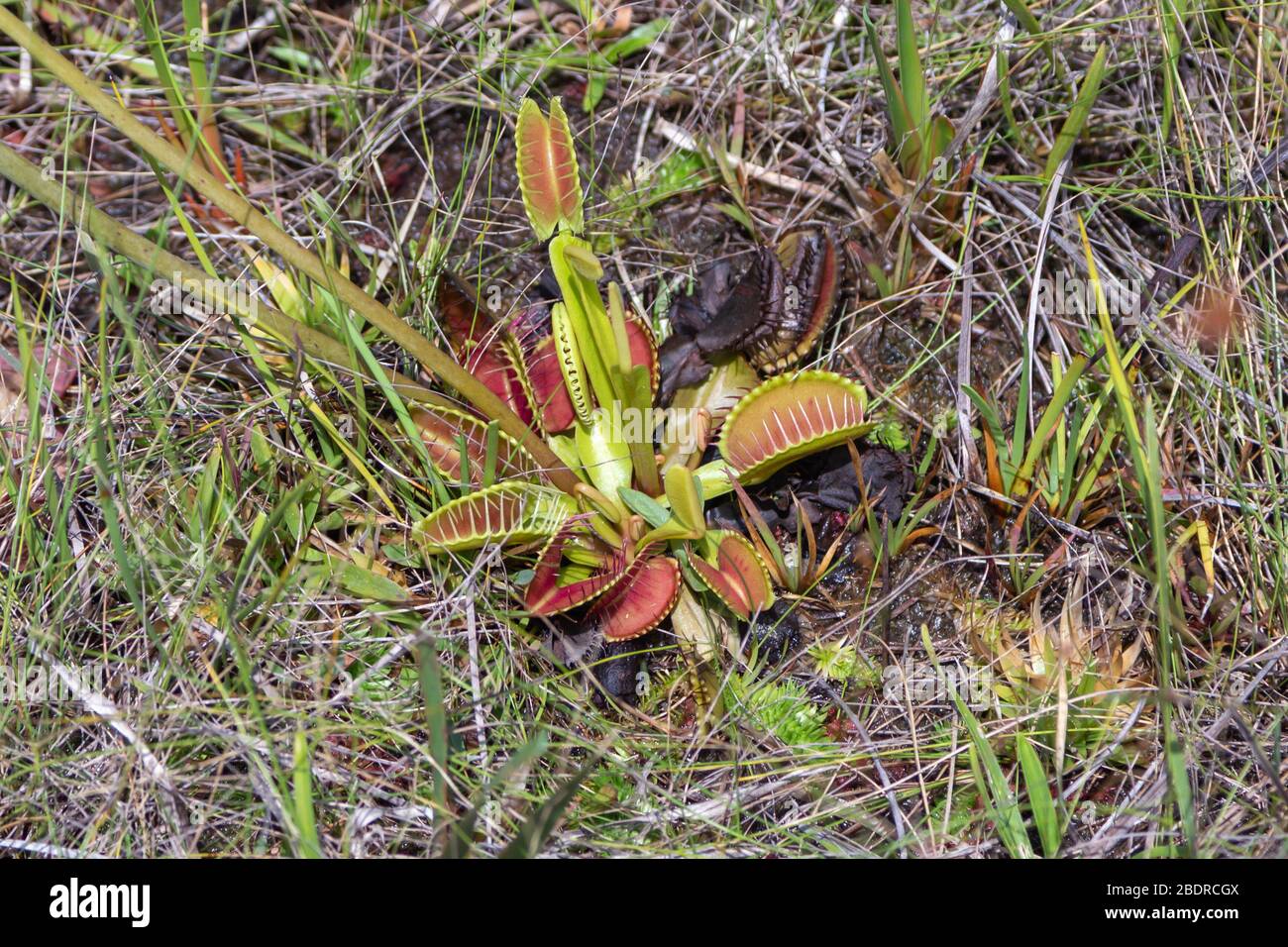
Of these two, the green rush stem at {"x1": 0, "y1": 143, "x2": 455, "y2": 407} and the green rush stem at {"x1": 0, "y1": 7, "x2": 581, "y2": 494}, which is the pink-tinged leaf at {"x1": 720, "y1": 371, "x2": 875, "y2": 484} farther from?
the green rush stem at {"x1": 0, "y1": 143, "x2": 455, "y2": 407}

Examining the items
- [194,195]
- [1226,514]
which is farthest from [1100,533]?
[194,195]

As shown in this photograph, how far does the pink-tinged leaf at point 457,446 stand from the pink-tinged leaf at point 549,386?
155mm

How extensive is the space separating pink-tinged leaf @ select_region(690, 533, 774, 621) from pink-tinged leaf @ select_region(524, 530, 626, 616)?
0.22 metres

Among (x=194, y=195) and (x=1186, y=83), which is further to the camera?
(x=194, y=195)

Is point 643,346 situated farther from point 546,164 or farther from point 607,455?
point 546,164

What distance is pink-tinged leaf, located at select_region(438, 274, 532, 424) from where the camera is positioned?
2.52 m

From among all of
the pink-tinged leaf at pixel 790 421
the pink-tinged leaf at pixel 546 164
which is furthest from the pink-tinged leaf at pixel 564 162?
the pink-tinged leaf at pixel 790 421

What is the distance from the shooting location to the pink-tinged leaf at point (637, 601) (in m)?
2.25

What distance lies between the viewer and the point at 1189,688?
6.92 ft

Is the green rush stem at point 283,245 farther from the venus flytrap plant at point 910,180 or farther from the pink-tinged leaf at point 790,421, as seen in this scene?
the venus flytrap plant at point 910,180

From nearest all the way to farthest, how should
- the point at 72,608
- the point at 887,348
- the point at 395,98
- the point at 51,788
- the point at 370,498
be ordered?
the point at 51,788, the point at 72,608, the point at 370,498, the point at 887,348, the point at 395,98

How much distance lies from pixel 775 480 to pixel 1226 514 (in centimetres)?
118

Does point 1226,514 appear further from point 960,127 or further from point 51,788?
point 51,788

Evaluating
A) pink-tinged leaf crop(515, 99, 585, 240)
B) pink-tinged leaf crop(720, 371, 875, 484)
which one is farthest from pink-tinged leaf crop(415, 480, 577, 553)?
pink-tinged leaf crop(515, 99, 585, 240)
